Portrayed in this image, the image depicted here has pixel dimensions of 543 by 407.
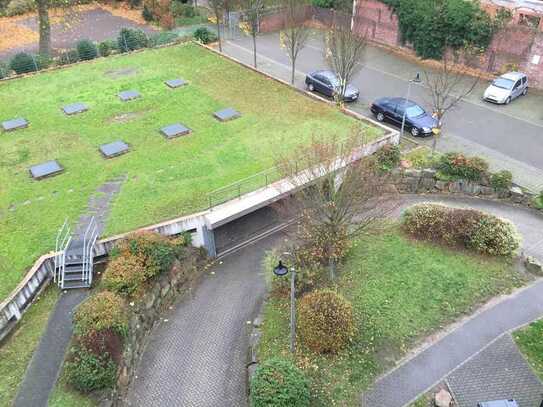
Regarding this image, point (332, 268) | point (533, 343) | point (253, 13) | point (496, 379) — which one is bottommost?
point (496, 379)

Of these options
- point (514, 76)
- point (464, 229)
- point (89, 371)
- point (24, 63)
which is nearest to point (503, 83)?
point (514, 76)

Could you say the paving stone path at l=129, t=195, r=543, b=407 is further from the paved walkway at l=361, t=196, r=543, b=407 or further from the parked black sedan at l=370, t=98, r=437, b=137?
the parked black sedan at l=370, t=98, r=437, b=137

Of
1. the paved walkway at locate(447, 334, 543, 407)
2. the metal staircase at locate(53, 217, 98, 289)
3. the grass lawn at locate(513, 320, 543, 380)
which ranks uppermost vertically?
the metal staircase at locate(53, 217, 98, 289)

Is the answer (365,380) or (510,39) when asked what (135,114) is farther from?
(510,39)

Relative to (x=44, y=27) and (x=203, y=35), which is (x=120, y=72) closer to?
(x=44, y=27)

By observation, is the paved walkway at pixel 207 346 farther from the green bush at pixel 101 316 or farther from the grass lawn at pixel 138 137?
the grass lawn at pixel 138 137

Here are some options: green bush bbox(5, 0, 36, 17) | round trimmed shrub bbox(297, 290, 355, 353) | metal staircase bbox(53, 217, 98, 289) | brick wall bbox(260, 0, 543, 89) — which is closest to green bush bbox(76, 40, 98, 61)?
brick wall bbox(260, 0, 543, 89)
